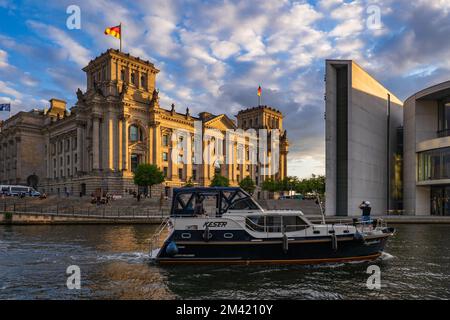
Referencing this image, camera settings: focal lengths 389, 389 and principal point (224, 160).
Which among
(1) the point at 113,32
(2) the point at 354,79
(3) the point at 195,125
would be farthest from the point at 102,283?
(3) the point at 195,125

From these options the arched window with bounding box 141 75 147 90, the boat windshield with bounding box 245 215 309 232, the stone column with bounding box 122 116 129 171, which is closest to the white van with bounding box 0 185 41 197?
the stone column with bounding box 122 116 129 171

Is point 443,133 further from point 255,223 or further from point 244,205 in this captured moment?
point 255,223

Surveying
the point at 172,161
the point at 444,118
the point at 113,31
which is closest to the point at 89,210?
the point at 113,31

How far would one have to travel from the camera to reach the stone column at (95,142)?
85.7m

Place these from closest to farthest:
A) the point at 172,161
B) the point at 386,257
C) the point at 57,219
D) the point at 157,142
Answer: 1. the point at 386,257
2. the point at 57,219
3. the point at 157,142
4. the point at 172,161

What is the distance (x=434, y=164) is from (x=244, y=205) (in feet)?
160

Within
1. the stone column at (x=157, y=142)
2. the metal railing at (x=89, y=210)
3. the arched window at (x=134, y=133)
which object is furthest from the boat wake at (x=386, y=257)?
the arched window at (x=134, y=133)

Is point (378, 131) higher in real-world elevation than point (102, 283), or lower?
higher

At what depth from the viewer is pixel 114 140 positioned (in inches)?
3408

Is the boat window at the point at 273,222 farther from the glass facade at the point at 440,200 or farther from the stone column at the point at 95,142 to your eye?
the stone column at the point at 95,142

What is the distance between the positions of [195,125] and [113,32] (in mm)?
36257
